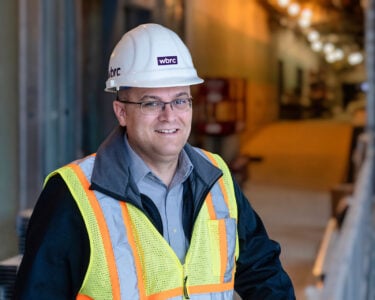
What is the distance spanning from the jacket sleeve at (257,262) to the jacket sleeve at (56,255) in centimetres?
66

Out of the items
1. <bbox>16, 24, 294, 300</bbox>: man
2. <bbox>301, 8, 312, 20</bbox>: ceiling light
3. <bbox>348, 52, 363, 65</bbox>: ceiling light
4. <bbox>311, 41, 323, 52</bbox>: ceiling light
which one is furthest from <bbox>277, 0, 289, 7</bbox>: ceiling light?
<bbox>348, 52, 363, 65</bbox>: ceiling light

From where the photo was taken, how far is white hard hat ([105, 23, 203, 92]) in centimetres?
248

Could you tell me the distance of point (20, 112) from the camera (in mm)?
5227

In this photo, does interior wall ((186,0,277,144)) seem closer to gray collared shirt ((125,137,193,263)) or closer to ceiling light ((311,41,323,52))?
ceiling light ((311,41,323,52))

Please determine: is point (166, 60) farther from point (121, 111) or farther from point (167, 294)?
point (167, 294)

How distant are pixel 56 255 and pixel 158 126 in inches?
21.0

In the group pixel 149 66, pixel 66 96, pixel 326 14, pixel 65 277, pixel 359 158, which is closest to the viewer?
pixel 65 277

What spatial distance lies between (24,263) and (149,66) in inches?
29.3

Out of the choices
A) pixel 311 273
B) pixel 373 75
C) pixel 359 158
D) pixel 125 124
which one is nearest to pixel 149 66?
pixel 125 124

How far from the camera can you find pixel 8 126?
511 cm

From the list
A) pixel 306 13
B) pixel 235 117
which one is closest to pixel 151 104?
pixel 235 117

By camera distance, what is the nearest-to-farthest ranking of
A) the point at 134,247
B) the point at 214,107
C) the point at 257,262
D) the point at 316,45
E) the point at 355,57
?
the point at 134,247 → the point at 257,262 → the point at 214,107 → the point at 316,45 → the point at 355,57

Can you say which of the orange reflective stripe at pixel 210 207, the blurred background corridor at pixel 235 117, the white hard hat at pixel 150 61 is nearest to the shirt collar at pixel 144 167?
the orange reflective stripe at pixel 210 207

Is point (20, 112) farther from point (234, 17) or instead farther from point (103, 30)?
point (234, 17)
